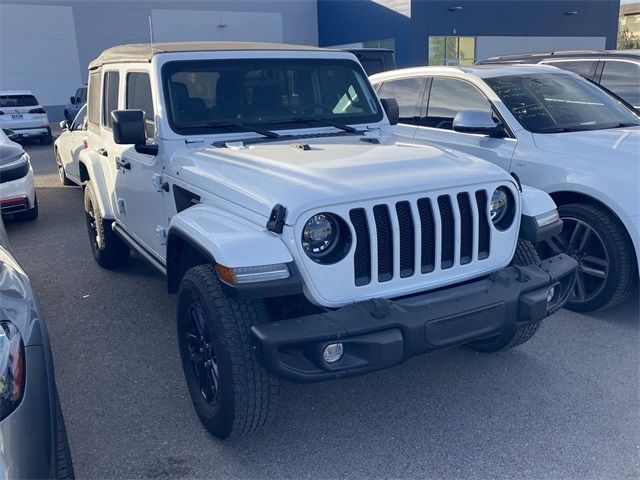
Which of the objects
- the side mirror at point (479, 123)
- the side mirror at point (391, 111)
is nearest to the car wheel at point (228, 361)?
the side mirror at point (391, 111)

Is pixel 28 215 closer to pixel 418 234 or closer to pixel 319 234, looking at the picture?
pixel 319 234

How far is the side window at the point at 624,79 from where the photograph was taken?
7.08 m

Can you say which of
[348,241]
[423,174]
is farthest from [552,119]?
[348,241]

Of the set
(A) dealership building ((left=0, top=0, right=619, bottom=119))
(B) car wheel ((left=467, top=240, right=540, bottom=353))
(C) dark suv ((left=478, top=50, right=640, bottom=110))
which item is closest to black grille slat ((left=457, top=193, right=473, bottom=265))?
(B) car wheel ((left=467, top=240, right=540, bottom=353))

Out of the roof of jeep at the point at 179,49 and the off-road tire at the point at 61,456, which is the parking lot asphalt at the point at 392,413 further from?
the roof of jeep at the point at 179,49

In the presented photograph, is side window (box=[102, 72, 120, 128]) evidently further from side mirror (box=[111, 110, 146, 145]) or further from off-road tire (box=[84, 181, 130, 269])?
side mirror (box=[111, 110, 146, 145])

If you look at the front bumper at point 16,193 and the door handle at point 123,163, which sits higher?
the door handle at point 123,163

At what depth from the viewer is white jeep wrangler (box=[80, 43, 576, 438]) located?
2693 millimetres

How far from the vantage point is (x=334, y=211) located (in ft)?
9.04

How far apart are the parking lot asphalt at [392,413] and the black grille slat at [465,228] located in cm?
92

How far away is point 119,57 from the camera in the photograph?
4.90 meters

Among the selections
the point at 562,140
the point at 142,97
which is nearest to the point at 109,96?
the point at 142,97

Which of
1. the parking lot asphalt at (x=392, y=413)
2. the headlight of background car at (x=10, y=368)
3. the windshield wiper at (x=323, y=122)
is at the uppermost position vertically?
the windshield wiper at (x=323, y=122)

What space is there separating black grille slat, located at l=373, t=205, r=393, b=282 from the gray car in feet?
4.86
